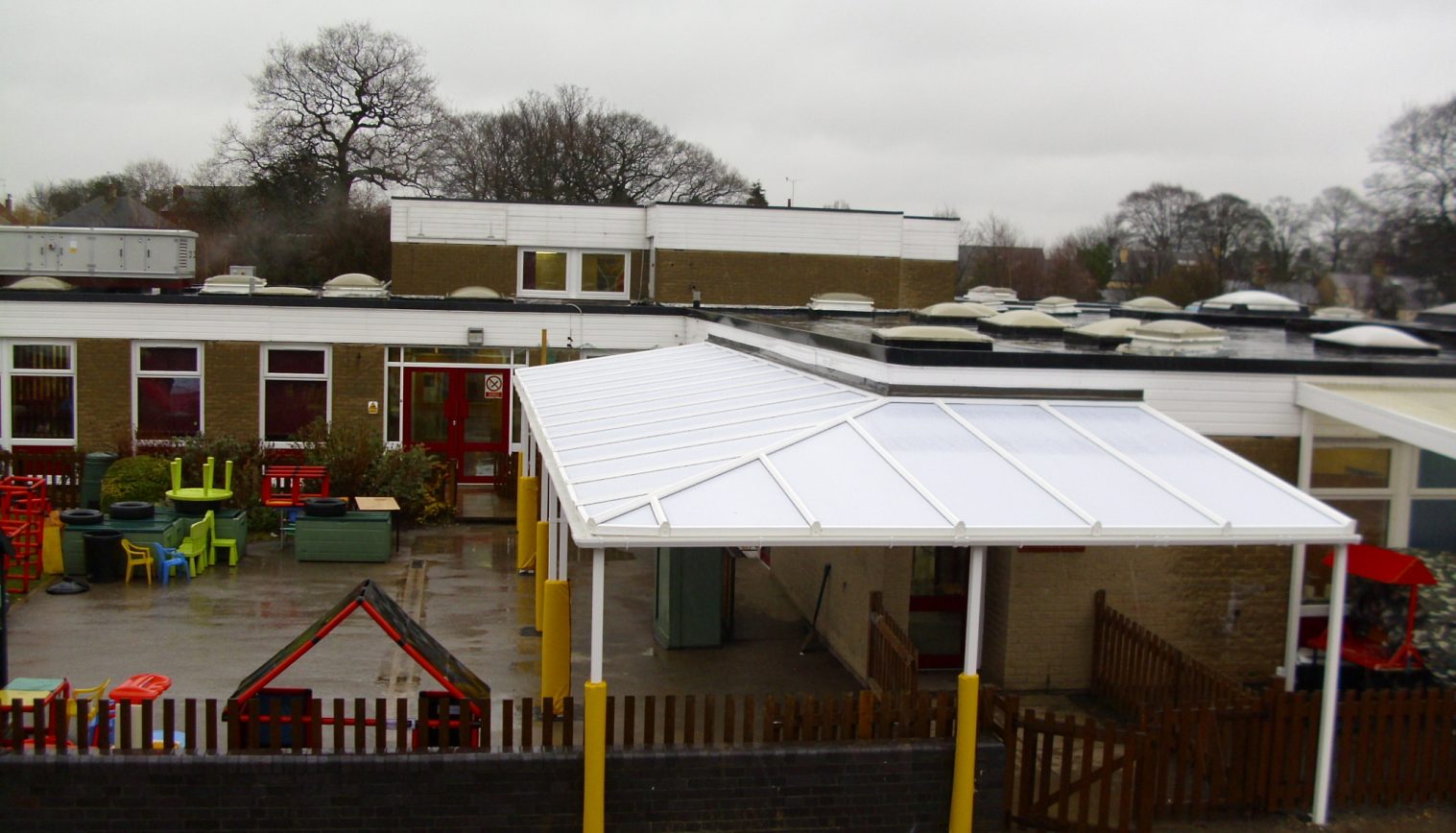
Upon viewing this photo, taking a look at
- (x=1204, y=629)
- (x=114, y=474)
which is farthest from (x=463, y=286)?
(x=1204, y=629)

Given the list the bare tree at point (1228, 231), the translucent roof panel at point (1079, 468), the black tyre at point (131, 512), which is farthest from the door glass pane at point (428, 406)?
the bare tree at point (1228, 231)

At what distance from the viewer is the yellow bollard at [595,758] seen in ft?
27.0

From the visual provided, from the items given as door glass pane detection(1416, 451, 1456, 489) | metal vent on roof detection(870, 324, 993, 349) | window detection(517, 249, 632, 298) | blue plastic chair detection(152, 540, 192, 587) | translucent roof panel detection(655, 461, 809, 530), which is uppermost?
window detection(517, 249, 632, 298)

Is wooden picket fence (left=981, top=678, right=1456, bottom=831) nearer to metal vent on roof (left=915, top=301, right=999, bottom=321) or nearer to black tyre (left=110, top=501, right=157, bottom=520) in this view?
metal vent on roof (left=915, top=301, right=999, bottom=321)

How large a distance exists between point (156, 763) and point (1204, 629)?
906cm

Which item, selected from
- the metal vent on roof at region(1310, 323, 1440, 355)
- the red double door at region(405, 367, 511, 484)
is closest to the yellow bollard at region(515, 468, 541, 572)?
the red double door at region(405, 367, 511, 484)

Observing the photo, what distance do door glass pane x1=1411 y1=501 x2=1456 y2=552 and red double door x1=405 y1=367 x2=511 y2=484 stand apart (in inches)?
560

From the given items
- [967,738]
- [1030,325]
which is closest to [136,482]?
[1030,325]

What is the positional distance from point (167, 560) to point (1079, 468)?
36.8ft

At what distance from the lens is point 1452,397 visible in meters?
11.9

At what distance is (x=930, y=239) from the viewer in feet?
99.9

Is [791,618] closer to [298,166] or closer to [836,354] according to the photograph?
[836,354]

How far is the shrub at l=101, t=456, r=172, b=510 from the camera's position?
18406mm

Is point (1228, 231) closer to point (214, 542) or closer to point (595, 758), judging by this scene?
point (214, 542)
